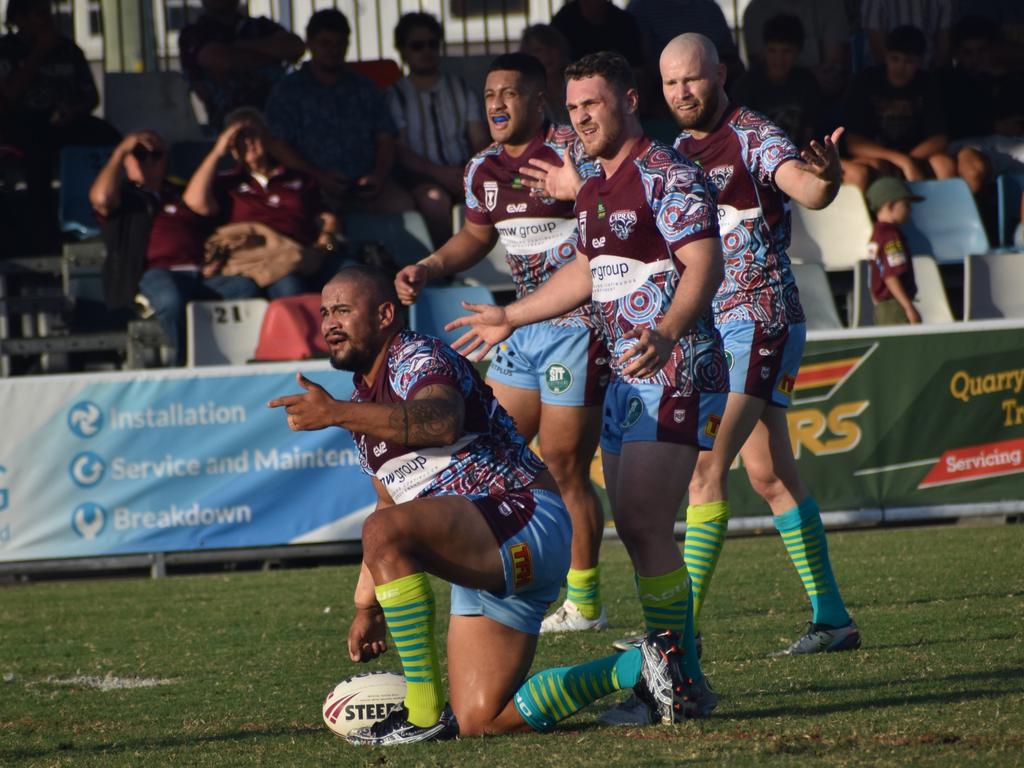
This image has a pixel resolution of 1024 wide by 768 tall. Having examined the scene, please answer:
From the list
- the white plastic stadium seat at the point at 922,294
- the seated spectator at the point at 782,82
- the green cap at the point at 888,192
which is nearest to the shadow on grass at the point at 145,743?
the white plastic stadium seat at the point at 922,294

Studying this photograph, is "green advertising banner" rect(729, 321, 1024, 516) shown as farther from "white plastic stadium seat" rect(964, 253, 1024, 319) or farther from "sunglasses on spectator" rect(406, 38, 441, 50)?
"sunglasses on spectator" rect(406, 38, 441, 50)

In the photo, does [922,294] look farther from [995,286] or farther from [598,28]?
[598,28]

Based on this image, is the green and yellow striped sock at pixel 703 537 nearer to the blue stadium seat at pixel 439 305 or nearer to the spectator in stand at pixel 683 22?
the blue stadium seat at pixel 439 305

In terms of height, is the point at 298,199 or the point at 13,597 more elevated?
the point at 298,199

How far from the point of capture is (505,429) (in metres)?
5.00

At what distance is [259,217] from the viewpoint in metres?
12.4

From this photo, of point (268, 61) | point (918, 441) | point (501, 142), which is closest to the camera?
point (501, 142)

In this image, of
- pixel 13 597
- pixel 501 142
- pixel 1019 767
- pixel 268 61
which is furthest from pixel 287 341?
pixel 1019 767

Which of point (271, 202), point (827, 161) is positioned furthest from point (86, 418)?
point (827, 161)

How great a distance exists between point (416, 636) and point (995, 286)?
954cm

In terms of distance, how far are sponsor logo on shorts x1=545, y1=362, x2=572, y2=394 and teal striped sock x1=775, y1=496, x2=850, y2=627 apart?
3.80 ft

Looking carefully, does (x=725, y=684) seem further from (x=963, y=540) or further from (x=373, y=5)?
(x=373, y=5)

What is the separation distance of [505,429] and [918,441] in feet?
22.0

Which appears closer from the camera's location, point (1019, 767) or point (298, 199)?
point (1019, 767)
